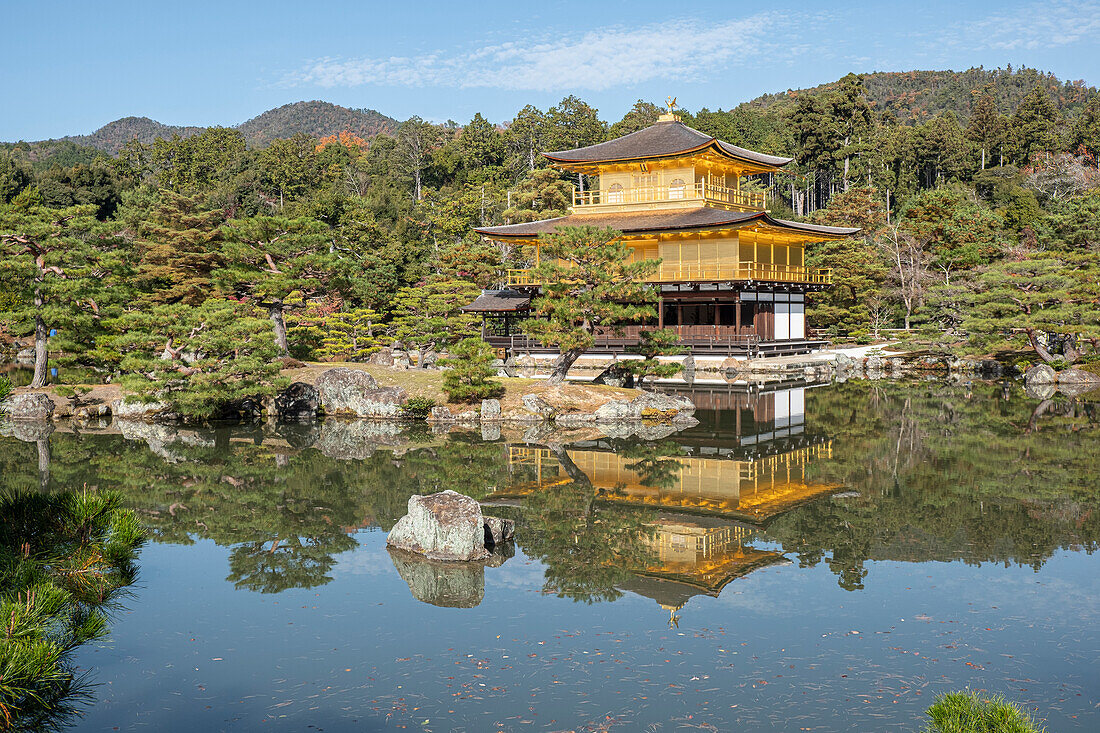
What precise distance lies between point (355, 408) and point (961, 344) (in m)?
21.9

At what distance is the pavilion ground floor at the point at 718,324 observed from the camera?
3381 centimetres

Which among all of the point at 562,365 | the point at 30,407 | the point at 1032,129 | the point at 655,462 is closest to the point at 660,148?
the point at 562,365

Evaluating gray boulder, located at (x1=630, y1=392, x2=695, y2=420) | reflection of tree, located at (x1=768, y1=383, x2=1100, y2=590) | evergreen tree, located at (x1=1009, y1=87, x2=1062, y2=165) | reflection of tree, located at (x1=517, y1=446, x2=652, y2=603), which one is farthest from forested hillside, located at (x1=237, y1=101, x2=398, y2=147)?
reflection of tree, located at (x1=517, y1=446, x2=652, y2=603)

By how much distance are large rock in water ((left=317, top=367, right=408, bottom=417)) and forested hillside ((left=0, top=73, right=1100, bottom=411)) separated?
1.78 metres

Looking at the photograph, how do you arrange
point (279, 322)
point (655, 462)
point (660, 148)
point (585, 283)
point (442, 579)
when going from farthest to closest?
1. point (660, 148)
2. point (279, 322)
3. point (585, 283)
4. point (655, 462)
5. point (442, 579)

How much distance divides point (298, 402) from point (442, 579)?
1478cm

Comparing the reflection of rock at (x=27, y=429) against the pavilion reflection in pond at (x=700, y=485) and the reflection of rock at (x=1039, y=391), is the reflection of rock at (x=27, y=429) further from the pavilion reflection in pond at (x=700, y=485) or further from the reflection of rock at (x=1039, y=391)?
the reflection of rock at (x=1039, y=391)

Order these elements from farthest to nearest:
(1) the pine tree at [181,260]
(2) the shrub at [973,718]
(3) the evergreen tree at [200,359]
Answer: (1) the pine tree at [181,260], (3) the evergreen tree at [200,359], (2) the shrub at [973,718]

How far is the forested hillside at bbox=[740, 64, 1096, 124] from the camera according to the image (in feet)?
346

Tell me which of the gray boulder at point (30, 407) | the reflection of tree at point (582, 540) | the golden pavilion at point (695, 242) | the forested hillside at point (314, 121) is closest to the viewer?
the reflection of tree at point (582, 540)

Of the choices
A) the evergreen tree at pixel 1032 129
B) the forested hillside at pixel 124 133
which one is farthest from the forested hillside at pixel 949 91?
the forested hillside at pixel 124 133

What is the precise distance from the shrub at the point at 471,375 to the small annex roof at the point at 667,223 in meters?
11.7

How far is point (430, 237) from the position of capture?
193 feet

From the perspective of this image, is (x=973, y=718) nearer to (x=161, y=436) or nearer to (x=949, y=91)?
(x=161, y=436)
